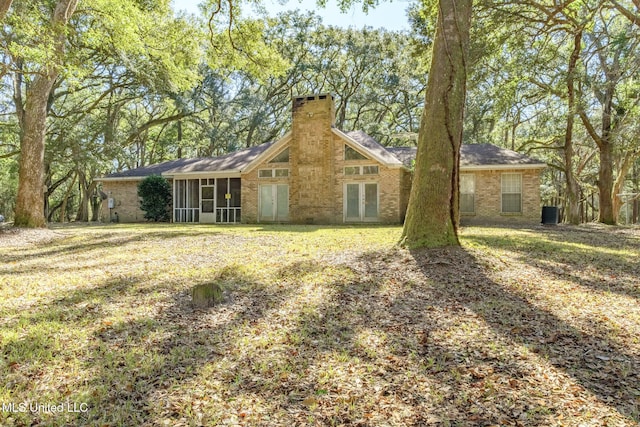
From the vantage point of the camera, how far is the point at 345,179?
17688 mm

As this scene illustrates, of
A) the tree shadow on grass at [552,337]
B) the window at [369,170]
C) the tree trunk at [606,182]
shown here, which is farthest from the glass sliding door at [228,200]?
the tree trunk at [606,182]

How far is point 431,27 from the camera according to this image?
1220cm

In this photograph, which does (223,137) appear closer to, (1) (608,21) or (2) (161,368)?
(1) (608,21)

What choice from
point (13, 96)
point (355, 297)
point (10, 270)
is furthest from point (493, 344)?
point (13, 96)

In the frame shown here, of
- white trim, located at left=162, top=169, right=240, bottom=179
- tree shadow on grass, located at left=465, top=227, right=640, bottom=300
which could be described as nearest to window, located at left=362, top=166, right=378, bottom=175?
white trim, located at left=162, top=169, right=240, bottom=179

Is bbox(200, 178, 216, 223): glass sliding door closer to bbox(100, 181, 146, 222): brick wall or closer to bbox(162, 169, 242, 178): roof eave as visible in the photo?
bbox(162, 169, 242, 178): roof eave

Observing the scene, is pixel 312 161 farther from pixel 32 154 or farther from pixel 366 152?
pixel 32 154

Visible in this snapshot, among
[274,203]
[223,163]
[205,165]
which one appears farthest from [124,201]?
[274,203]

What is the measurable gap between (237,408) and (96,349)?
167cm

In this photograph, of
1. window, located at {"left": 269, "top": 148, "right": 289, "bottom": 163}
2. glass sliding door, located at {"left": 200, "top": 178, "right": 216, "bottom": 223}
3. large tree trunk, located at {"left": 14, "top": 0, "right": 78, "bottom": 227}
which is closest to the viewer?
large tree trunk, located at {"left": 14, "top": 0, "right": 78, "bottom": 227}

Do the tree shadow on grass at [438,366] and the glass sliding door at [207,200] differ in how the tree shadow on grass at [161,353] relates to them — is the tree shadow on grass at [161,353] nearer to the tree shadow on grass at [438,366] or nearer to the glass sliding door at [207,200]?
the tree shadow on grass at [438,366]

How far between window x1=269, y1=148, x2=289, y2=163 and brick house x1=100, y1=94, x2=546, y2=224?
0.16 feet

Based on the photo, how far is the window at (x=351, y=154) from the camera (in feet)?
57.5

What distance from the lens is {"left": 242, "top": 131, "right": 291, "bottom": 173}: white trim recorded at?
18.4m
